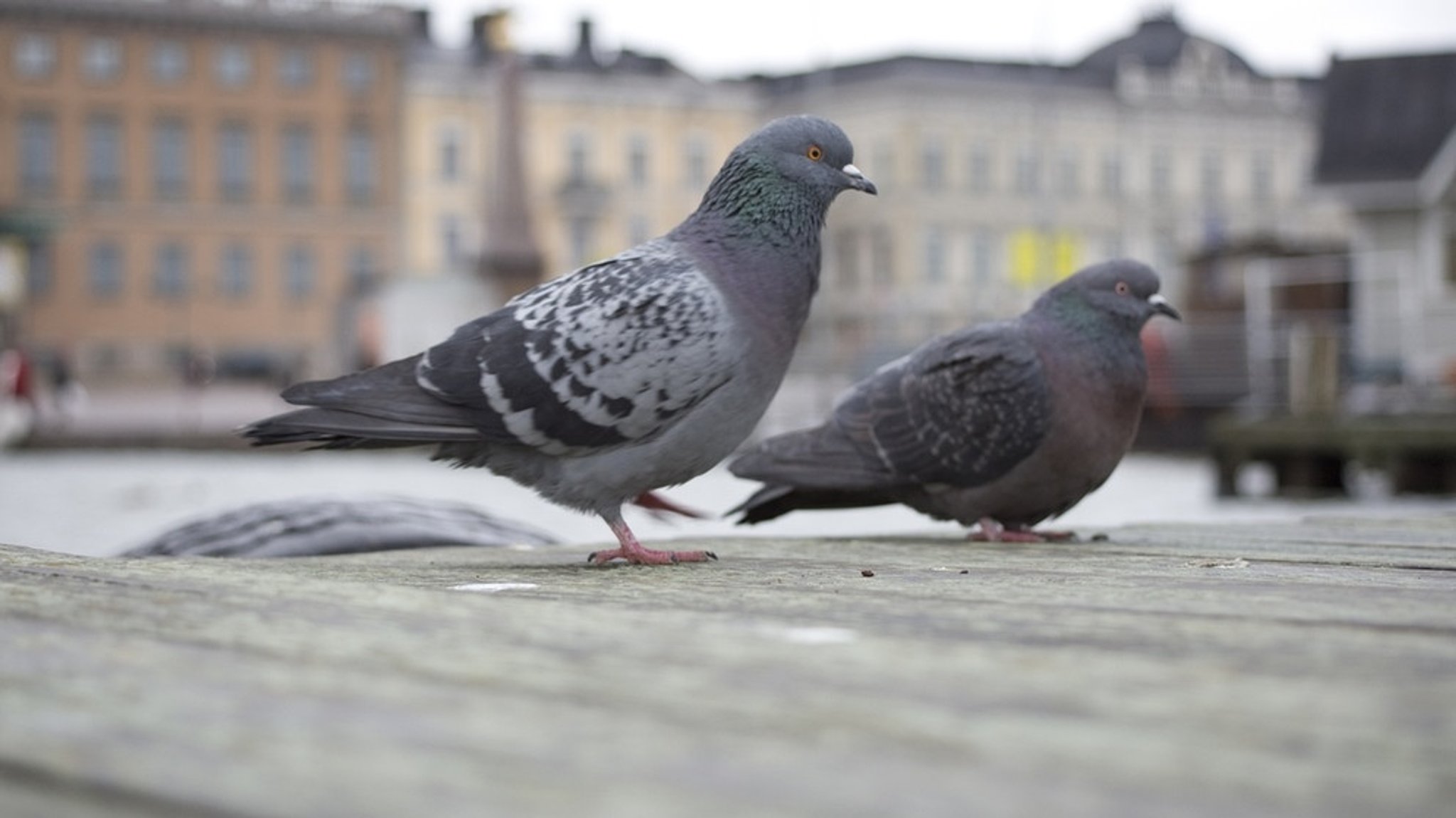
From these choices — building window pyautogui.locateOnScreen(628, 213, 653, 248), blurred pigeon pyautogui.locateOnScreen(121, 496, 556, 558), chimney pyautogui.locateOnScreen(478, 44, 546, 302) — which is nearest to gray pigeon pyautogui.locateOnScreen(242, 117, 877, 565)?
blurred pigeon pyautogui.locateOnScreen(121, 496, 556, 558)

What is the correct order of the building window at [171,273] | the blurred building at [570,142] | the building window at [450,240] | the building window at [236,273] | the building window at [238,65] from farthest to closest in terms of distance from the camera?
the building window at [450,240], the blurred building at [570,142], the building window at [236,273], the building window at [238,65], the building window at [171,273]

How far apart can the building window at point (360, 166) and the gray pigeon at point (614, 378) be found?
5699 cm

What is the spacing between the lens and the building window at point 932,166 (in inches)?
2493

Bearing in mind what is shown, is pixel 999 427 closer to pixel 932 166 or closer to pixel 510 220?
pixel 510 220

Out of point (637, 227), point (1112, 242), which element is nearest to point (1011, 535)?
point (637, 227)

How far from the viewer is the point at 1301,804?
108 cm

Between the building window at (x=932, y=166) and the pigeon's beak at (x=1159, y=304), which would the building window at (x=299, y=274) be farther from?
the pigeon's beak at (x=1159, y=304)

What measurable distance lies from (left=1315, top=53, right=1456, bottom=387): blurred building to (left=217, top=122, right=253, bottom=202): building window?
3804 centimetres

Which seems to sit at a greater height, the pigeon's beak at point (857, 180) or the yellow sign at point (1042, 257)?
the pigeon's beak at point (857, 180)

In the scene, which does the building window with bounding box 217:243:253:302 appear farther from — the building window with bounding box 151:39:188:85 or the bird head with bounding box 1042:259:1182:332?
the bird head with bounding box 1042:259:1182:332

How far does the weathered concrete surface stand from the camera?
1116 millimetres

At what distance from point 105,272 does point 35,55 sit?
6155 millimetres

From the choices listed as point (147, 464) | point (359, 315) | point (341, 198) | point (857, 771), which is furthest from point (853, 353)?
point (857, 771)

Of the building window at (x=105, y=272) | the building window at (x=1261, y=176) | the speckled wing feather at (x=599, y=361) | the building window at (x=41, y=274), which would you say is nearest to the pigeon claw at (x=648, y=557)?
the speckled wing feather at (x=599, y=361)
